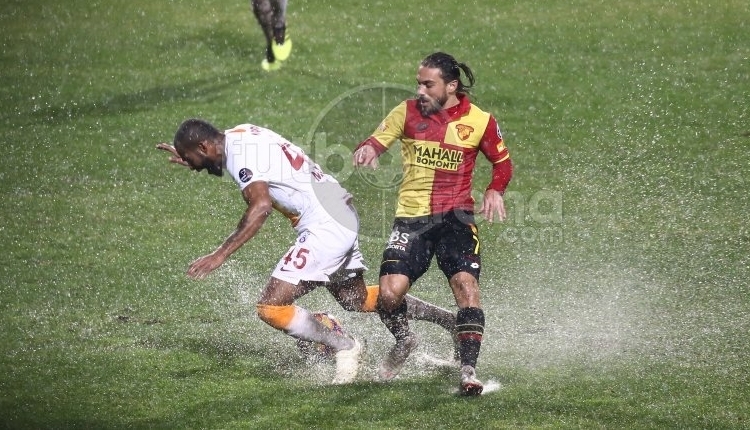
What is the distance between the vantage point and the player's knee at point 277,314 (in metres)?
8.50

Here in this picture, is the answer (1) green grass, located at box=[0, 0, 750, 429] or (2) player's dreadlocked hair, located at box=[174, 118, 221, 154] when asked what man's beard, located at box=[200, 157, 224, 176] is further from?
(1) green grass, located at box=[0, 0, 750, 429]

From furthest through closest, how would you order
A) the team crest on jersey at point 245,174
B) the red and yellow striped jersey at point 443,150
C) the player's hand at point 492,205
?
1. the red and yellow striped jersey at point 443,150
2. the player's hand at point 492,205
3. the team crest on jersey at point 245,174

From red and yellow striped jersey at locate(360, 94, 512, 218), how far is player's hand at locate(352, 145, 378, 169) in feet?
0.48

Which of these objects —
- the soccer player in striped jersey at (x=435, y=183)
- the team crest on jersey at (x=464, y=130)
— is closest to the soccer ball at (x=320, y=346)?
the soccer player in striped jersey at (x=435, y=183)

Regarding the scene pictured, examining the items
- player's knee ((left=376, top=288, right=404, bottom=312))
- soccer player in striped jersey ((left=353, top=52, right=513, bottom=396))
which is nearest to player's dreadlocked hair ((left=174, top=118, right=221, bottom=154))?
soccer player in striped jersey ((left=353, top=52, right=513, bottom=396))

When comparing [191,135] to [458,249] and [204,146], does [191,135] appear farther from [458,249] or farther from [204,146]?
[458,249]

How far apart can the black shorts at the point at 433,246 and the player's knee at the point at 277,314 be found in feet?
2.55

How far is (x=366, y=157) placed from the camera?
8586 millimetres

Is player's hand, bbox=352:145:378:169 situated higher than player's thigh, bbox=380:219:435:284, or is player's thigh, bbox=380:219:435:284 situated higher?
player's hand, bbox=352:145:378:169

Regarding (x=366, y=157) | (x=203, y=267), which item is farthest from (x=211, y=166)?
(x=366, y=157)

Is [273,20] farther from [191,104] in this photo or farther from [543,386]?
[543,386]

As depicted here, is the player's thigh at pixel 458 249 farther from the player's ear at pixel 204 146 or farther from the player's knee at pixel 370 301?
the player's ear at pixel 204 146

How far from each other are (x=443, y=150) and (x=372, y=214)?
15.7 feet

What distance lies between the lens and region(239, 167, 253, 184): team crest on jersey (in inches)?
327
